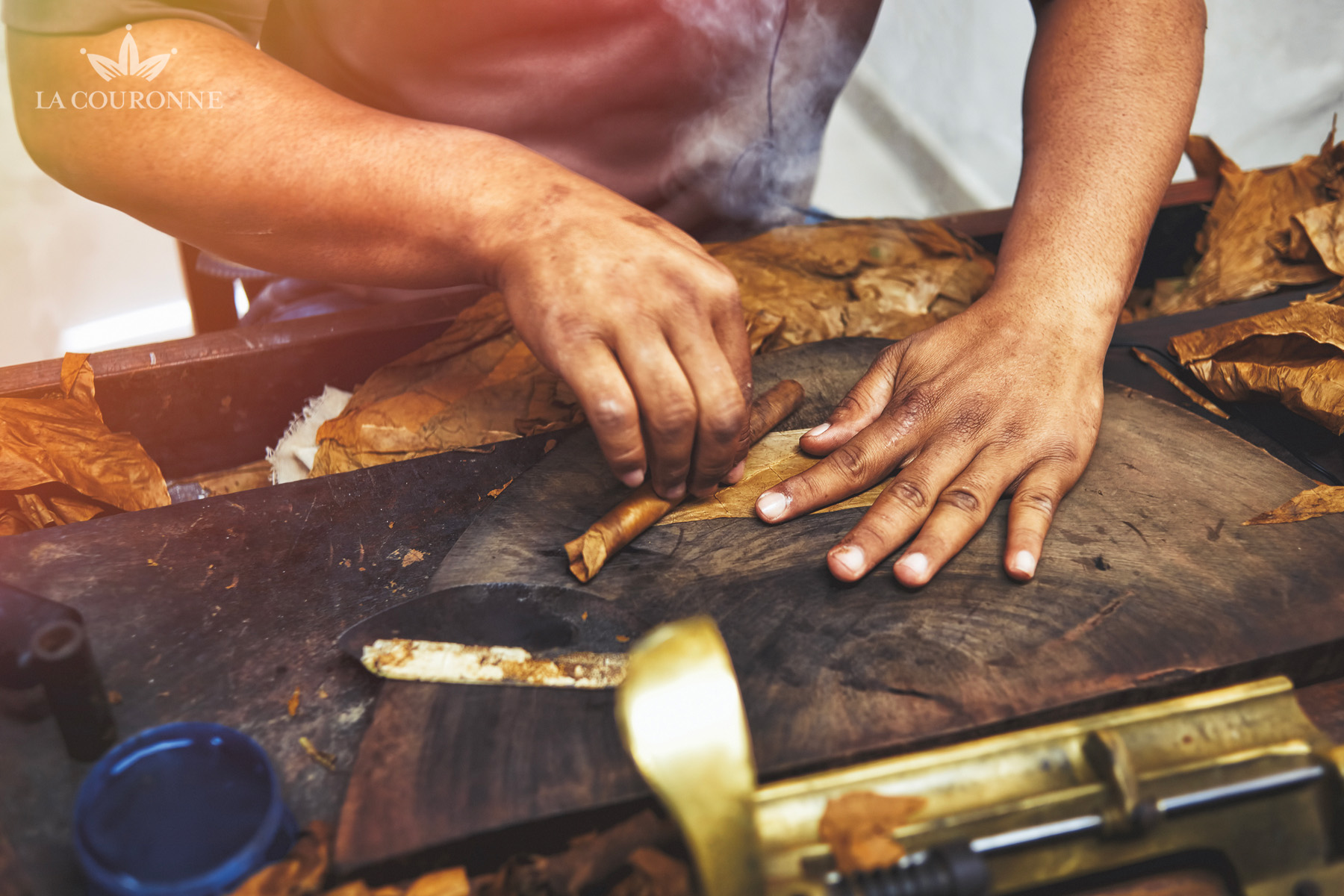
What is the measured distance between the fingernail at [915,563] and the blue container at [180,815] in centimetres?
60

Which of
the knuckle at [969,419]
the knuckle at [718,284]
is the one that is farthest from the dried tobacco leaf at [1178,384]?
the knuckle at [718,284]

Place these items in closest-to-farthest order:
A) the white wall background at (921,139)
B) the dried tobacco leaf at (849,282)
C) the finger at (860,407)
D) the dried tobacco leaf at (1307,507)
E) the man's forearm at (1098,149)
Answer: the dried tobacco leaf at (1307,507) < the finger at (860,407) < the man's forearm at (1098,149) < the dried tobacco leaf at (849,282) < the white wall background at (921,139)

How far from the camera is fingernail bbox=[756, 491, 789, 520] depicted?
0.88 metres

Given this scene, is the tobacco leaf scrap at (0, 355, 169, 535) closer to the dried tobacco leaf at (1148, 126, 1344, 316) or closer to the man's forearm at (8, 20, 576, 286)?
the man's forearm at (8, 20, 576, 286)

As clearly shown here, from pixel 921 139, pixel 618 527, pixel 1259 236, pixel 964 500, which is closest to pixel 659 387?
pixel 618 527

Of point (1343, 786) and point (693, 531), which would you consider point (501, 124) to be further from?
point (1343, 786)

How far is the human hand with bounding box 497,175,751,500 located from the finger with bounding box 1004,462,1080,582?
0.32 meters

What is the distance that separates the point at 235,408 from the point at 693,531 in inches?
30.4

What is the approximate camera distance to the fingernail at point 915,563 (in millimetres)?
792

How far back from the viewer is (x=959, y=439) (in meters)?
0.94

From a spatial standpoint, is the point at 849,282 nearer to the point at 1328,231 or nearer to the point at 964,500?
the point at 964,500

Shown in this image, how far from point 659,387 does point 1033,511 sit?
446 mm

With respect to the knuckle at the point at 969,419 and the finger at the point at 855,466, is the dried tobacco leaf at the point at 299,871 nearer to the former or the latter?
the finger at the point at 855,466

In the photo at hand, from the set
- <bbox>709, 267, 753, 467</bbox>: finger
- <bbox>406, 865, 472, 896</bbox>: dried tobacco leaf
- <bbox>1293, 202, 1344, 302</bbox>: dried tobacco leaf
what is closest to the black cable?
<bbox>1293, 202, 1344, 302</bbox>: dried tobacco leaf
